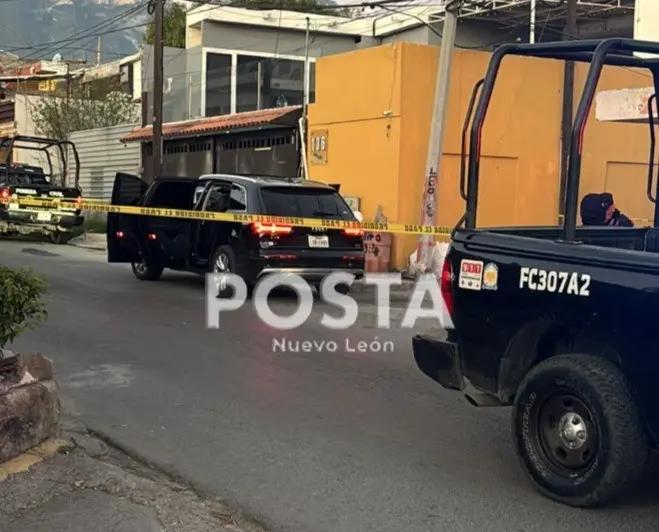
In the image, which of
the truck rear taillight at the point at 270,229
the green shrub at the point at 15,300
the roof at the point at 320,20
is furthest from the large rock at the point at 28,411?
the roof at the point at 320,20

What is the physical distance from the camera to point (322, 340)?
9484 mm

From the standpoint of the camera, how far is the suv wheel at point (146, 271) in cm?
1425

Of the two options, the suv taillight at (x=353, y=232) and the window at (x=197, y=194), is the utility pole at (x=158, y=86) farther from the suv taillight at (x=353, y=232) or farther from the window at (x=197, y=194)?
the suv taillight at (x=353, y=232)

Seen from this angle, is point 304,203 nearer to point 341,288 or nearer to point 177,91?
point 341,288

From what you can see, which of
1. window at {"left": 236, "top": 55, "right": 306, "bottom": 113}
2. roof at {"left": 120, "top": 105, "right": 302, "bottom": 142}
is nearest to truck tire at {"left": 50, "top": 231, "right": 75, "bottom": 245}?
roof at {"left": 120, "top": 105, "right": 302, "bottom": 142}

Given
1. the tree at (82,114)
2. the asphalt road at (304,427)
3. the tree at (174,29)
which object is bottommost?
the asphalt road at (304,427)

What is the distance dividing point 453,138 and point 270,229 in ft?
22.3

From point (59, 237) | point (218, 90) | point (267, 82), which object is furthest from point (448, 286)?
point (267, 82)

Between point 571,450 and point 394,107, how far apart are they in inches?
508

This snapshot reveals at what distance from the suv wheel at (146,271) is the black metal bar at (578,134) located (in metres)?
10.2

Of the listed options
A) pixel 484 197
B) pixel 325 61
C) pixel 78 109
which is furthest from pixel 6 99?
A: pixel 484 197

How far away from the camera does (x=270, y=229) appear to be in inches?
461

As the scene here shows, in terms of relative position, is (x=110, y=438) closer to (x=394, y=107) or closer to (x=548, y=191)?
(x=394, y=107)

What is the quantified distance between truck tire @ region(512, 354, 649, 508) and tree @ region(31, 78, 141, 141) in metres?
31.7
